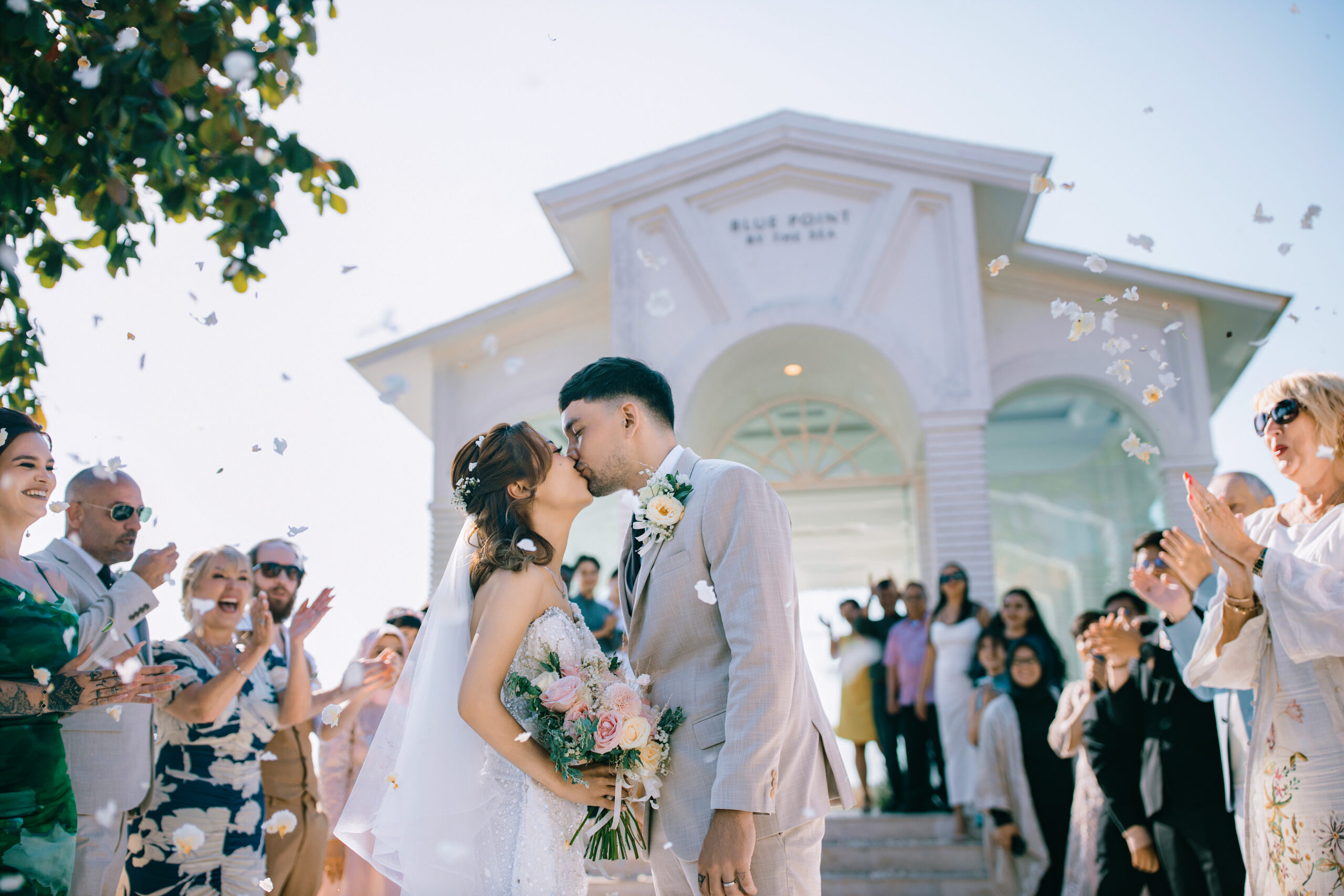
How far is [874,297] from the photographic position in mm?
12031

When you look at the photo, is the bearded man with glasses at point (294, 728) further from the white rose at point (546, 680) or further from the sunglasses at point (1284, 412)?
the sunglasses at point (1284, 412)

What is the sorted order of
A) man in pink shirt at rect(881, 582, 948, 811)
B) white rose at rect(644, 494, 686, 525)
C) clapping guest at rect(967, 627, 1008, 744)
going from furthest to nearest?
man in pink shirt at rect(881, 582, 948, 811)
clapping guest at rect(967, 627, 1008, 744)
white rose at rect(644, 494, 686, 525)

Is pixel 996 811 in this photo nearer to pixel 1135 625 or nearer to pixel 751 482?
pixel 1135 625

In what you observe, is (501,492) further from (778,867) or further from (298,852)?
(298,852)

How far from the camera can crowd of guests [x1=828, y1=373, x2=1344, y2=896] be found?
10.1ft

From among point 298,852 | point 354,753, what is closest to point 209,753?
point 298,852

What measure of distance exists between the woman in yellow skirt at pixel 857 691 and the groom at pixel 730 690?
6320mm

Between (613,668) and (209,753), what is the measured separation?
2.23 meters

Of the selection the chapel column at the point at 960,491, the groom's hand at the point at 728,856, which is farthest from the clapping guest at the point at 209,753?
the chapel column at the point at 960,491

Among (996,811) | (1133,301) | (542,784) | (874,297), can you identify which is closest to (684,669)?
(542,784)

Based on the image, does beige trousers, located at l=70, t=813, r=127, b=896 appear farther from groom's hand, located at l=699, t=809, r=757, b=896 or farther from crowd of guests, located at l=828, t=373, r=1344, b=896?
crowd of guests, located at l=828, t=373, r=1344, b=896

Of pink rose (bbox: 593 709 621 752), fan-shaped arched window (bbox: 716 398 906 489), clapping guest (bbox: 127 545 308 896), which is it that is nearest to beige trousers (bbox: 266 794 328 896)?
clapping guest (bbox: 127 545 308 896)

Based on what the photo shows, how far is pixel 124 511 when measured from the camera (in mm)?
4031

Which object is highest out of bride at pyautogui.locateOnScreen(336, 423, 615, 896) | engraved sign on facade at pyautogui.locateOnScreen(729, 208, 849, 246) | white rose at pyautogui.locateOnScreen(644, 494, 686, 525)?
engraved sign on facade at pyautogui.locateOnScreen(729, 208, 849, 246)
